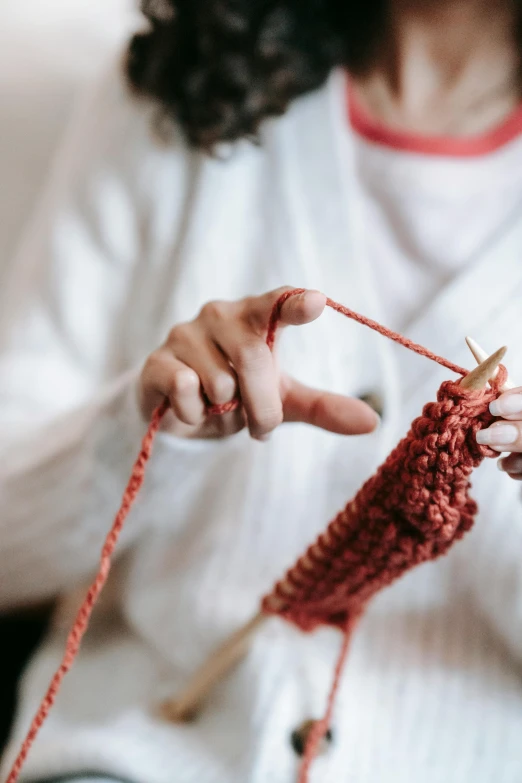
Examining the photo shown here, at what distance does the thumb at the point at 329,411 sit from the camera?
1.18 ft

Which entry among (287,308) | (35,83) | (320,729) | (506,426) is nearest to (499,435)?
(506,426)

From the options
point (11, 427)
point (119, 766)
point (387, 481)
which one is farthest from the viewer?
point (11, 427)

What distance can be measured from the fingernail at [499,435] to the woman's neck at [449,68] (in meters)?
0.35

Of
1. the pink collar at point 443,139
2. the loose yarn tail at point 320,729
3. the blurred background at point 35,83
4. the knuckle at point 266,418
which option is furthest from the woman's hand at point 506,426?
the blurred background at point 35,83

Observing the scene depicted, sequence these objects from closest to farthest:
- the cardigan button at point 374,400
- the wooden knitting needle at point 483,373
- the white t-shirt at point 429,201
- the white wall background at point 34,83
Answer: the wooden knitting needle at point 483,373 < the cardigan button at point 374,400 < the white t-shirt at point 429,201 < the white wall background at point 34,83

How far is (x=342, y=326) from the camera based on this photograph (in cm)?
47

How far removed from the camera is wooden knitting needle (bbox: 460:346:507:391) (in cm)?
29

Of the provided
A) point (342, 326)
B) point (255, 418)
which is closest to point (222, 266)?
point (342, 326)

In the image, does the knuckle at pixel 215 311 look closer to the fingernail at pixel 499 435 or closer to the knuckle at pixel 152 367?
the knuckle at pixel 152 367

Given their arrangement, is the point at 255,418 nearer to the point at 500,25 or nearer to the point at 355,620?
the point at 355,620

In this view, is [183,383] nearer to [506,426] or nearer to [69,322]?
[506,426]

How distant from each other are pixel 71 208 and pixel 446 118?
35 cm

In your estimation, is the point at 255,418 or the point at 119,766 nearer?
the point at 255,418

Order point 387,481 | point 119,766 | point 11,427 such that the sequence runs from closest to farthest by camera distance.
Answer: point 387,481 → point 119,766 → point 11,427
